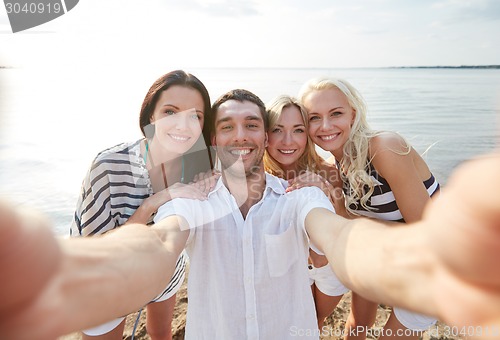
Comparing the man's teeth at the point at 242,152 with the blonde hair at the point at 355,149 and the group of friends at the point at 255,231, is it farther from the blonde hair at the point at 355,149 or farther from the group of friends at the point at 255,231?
the blonde hair at the point at 355,149

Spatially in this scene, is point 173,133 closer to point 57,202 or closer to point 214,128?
point 214,128

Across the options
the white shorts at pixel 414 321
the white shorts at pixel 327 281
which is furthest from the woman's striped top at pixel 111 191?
the white shorts at pixel 414 321

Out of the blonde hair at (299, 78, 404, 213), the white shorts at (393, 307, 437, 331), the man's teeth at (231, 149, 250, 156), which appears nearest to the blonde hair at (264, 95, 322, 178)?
the blonde hair at (299, 78, 404, 213)

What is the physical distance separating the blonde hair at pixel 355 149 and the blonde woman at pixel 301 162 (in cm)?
18

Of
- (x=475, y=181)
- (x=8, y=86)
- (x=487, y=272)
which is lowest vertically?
(x=487, y=272)

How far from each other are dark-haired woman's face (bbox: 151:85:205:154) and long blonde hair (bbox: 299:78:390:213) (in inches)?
42.7

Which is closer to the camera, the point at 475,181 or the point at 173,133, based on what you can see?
the point at 475,181

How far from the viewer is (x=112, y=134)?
35.5ft

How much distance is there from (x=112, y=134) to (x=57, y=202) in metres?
5.06

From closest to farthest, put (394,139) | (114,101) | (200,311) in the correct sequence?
(200,311) < (394,139) < (114,101)

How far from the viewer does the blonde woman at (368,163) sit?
2688 millimetres

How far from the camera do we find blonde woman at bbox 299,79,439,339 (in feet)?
8.82

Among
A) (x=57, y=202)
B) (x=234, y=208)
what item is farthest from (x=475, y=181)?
(x=57, y=202)

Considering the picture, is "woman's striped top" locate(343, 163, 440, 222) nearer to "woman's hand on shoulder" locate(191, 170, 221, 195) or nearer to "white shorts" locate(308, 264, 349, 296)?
"white shorts" locate(308, 264, 349, 296)
